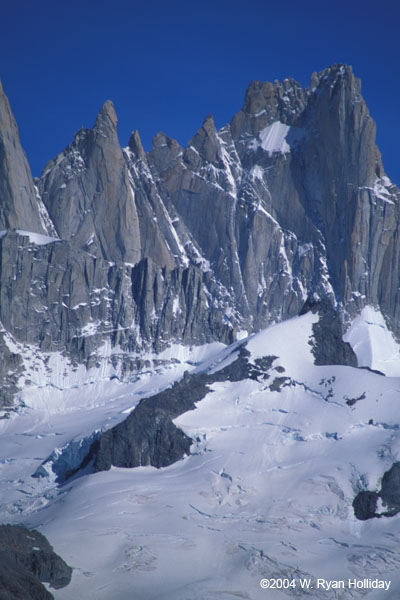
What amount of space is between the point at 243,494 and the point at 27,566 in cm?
4425

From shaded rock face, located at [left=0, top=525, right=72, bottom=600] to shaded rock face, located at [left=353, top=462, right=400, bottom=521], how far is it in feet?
153

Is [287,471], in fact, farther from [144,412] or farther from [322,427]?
[144,412]

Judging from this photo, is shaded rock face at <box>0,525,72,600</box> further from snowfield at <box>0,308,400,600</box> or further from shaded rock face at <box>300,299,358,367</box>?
shaded rock face at <box>300,299,358,367</box>

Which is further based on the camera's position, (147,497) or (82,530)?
(147,497)

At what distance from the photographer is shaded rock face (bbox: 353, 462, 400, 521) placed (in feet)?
453

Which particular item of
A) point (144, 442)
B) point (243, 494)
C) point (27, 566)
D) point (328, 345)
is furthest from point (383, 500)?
point (27, 566)

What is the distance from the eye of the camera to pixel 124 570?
389 ft

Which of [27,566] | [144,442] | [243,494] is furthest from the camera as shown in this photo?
[144,442]

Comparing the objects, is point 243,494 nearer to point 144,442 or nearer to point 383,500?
point 383,500

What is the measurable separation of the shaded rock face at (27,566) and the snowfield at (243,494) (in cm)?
278

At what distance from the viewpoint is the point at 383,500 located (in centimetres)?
14000

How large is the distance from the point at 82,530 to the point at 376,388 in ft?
214

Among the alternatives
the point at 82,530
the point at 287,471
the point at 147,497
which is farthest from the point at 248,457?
the point at 82,530

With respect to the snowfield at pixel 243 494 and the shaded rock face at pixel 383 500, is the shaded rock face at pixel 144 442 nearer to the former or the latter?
the snowfield at pixel 243 494
